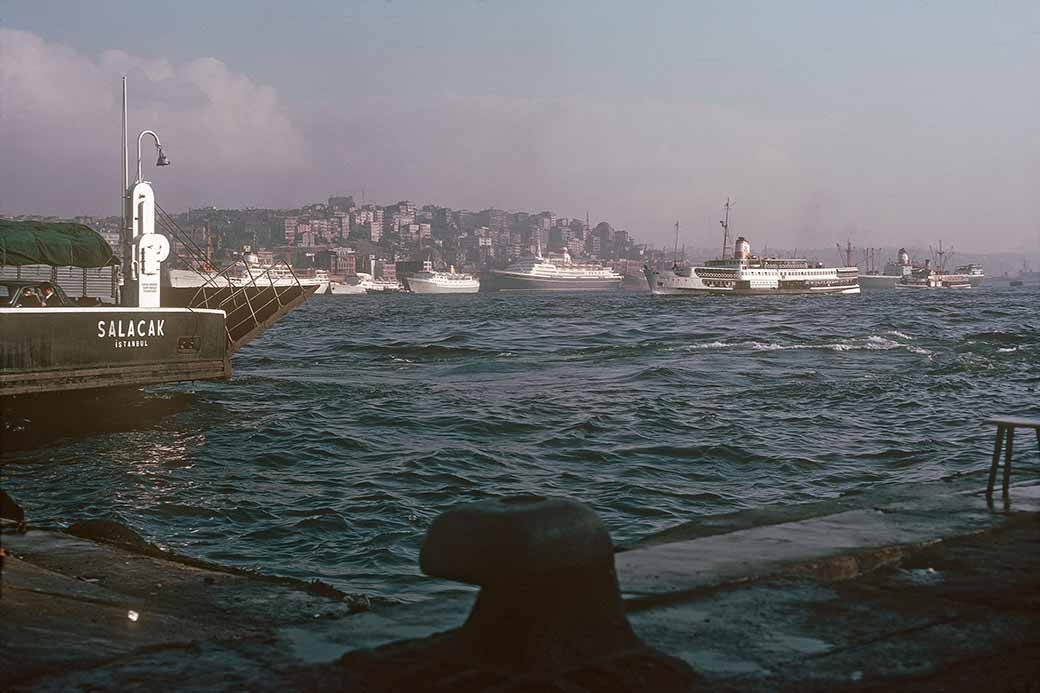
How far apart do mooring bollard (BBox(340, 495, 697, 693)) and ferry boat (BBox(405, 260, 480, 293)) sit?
186698mm

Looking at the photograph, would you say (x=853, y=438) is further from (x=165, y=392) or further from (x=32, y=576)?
(x=165, y=392)

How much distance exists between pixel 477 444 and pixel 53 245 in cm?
1203

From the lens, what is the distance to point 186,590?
263 inches

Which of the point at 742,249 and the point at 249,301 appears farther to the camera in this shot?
the point at 742,249

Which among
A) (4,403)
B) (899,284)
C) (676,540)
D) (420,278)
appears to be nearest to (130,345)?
(4,403)

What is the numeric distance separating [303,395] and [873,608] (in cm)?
2090

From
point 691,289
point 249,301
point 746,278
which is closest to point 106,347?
point 249,301

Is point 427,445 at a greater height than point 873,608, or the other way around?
point 873,608

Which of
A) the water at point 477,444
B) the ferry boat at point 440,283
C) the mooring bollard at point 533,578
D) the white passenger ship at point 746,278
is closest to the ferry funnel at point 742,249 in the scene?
the white passenger ship at point 746,278

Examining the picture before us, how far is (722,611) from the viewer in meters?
4.66

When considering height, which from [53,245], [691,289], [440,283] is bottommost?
[691,289]

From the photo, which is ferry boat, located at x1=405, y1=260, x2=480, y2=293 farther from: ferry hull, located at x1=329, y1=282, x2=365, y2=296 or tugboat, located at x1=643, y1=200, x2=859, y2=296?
tugboat, located at x1=643, y1=200, x2=859, y2=296

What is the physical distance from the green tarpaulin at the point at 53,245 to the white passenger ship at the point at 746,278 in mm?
99434

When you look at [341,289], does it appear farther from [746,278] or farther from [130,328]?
[130,328]
